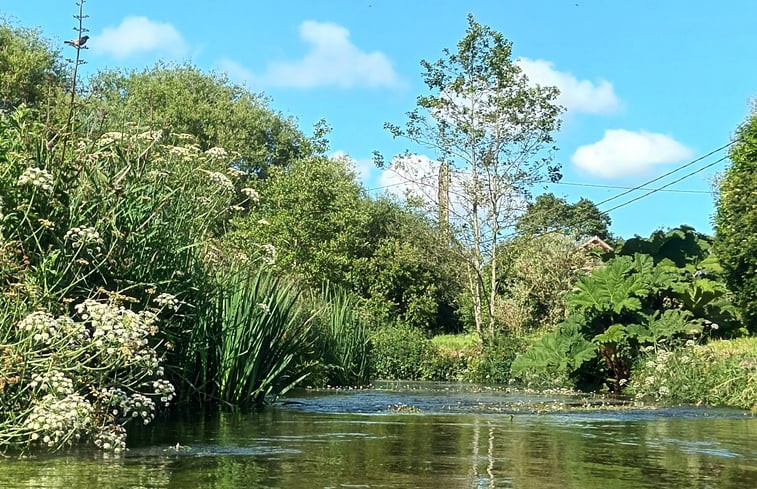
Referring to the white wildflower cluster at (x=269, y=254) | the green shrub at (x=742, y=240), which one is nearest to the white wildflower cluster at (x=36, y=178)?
the white wildflower cluster at (x=269, y=254)

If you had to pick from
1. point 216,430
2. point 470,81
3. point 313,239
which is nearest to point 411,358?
point 313,239

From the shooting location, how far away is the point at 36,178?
20.0 feet

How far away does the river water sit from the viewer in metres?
5.31

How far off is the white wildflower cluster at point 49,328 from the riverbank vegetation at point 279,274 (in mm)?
21

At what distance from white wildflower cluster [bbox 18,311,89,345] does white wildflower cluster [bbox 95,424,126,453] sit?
0.67 metres

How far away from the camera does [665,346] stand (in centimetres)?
1541

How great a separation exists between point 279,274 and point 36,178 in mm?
9221

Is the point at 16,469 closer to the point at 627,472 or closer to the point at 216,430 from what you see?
the point at 216,430

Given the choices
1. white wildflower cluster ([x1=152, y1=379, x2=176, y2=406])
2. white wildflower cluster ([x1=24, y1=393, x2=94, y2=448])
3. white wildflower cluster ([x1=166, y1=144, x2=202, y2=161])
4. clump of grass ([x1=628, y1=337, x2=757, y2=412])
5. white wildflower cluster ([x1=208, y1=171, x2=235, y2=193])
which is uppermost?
white wildflower cluster ([x1=166, y1=144, x2=202, y2=161])

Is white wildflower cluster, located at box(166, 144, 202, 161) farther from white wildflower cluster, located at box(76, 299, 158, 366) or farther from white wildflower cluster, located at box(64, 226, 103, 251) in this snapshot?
white wildflower cluster, located at box(76, 299, 158, 366)

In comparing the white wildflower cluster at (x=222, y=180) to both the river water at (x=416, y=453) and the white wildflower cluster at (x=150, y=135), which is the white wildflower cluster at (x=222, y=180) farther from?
the river water at (x=416, y=453)

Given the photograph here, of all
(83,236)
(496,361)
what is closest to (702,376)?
(496,361)

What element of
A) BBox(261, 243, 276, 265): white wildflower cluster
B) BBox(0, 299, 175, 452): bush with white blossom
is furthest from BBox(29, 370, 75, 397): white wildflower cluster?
BBox(261, 243, 276, 265): white wildflower cluster

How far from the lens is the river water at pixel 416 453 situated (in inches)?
209
